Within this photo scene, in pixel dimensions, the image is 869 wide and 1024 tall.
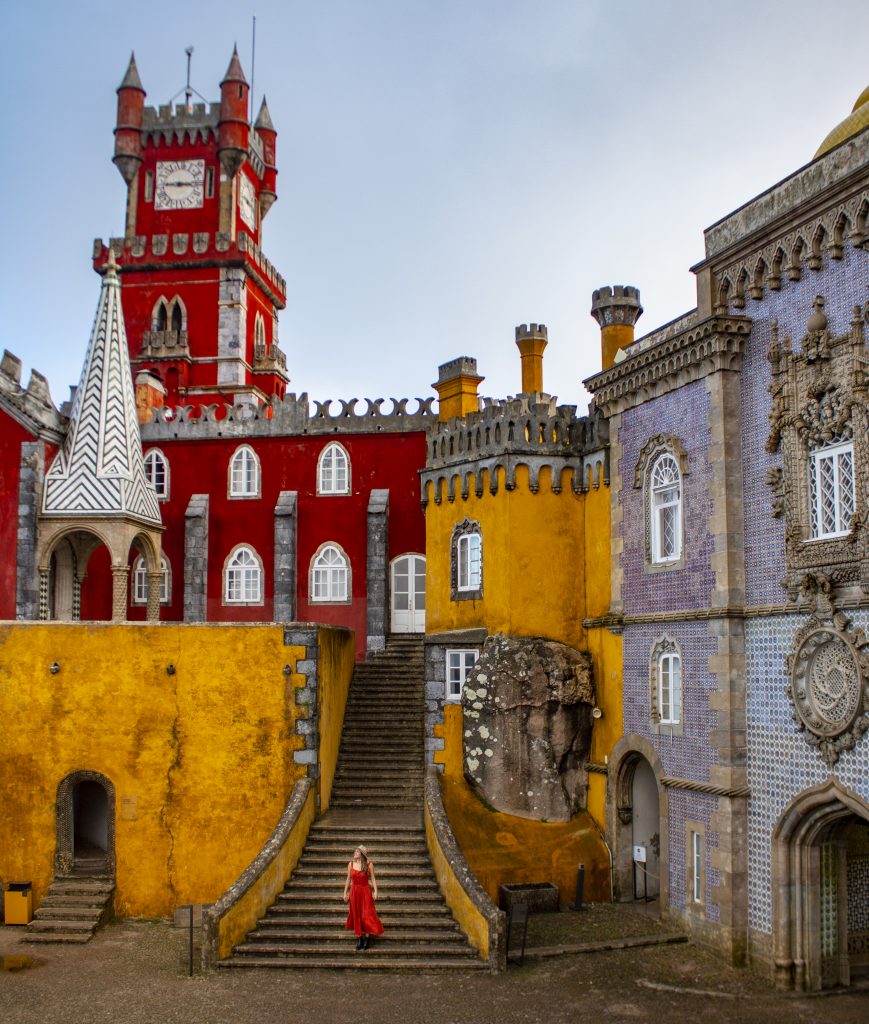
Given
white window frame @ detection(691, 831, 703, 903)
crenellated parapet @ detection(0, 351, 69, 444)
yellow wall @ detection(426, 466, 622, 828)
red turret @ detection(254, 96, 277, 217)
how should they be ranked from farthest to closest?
1. red turret @ detection(254, 96, 277, 217)
2. crenellated parapet @ detection(0, 351, 69, 444)
3. yellow wall @ detection(426, 466, 622, 828)
4. white window frame @ detection(691, 831, 703, 903)

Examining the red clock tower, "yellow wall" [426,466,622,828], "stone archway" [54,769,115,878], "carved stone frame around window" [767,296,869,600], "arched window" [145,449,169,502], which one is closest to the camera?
→ "carved stone frame around window" [767,296,869,600]

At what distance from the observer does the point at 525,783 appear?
19344 millimetres

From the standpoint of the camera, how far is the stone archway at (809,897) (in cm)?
1447

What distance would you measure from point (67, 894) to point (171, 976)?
154 inches

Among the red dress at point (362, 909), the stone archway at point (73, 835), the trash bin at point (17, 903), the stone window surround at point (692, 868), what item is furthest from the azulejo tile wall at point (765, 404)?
the trash bin at point (17, 903)

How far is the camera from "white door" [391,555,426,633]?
27984 millimetres

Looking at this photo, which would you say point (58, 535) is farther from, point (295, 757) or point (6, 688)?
point (295, 757)

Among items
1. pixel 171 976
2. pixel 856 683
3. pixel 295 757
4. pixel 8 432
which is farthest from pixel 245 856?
pixel 8 432

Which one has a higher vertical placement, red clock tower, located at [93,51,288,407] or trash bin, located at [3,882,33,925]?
red clock tower, located at [93,51,288,407]

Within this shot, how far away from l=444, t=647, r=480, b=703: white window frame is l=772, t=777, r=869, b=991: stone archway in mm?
7017

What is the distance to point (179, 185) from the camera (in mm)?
41594

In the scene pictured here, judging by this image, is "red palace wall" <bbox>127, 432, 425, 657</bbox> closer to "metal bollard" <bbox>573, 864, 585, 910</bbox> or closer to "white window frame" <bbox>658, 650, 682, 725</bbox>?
"metal bollard" <bbox>573, 864, 585, 910</bbox>

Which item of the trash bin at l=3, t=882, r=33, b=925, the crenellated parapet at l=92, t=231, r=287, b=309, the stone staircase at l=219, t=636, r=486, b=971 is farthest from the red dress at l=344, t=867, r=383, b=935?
the crenellated parapet at l=92, t=231, r=287, b=309

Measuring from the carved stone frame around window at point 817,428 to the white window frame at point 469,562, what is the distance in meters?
6.74
